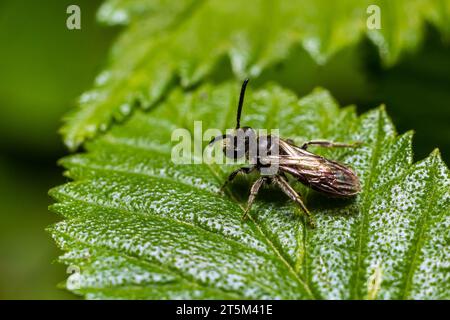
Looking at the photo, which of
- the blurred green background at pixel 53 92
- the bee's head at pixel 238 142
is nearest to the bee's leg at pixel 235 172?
the bee's head at pixel 238 142

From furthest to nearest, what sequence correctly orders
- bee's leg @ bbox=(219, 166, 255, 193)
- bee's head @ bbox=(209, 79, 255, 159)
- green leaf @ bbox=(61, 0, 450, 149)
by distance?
green leaf @ bbox=(61, 0, 450, 149) < bee's head @ bbox=(209, 79, 255, 159) < bee's leg @ bbox=(219, 166, 255, 193)

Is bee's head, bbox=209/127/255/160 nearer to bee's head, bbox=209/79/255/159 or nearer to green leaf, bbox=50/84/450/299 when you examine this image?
bee's head, bbox=209/79/255/159

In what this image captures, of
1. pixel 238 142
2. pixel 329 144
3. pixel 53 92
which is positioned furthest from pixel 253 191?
pixel 53 92

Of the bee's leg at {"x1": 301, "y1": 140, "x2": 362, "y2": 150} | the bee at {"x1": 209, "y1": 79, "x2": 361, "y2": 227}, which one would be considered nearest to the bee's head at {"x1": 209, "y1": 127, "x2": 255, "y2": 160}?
the bee at {"x1": 209, "y1": 79, "x2": 361, "y2": 227}

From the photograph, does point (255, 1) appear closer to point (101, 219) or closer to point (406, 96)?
point (406, 96)

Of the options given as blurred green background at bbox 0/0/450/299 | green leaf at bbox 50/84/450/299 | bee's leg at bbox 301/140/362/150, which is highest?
blurred green background at bbox 0/0/450/299

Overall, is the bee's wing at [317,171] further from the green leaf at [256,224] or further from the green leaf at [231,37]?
the green leaf at [231,37]

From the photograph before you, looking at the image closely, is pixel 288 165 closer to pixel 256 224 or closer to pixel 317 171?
pixel 317 171
